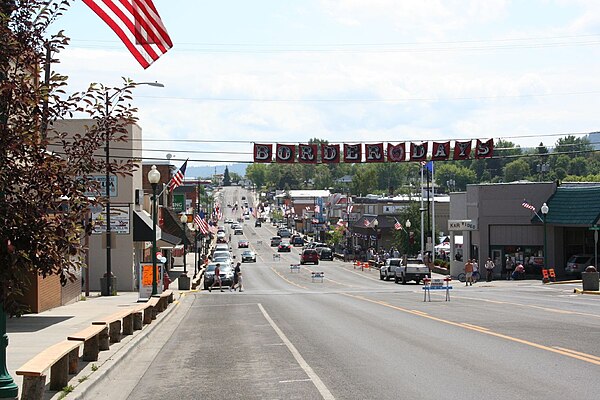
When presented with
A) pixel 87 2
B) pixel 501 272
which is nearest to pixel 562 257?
pixel 501 272

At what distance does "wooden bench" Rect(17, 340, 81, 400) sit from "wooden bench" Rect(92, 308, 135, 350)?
3.09 meters

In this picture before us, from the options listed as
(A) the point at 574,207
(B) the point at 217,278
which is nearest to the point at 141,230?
(B) the point at 217,278

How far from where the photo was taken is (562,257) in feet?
200

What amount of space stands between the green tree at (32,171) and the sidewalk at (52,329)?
11.4ft

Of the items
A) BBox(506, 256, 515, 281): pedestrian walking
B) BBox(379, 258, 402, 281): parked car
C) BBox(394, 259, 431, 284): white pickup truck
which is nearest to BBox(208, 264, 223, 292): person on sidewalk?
BBox(394, 259, 431, 284): white pickup truck

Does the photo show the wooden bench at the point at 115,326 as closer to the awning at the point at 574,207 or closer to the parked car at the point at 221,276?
the parked car at the point at 221,276

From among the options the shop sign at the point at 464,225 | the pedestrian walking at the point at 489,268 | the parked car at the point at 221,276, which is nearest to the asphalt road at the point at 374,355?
the parked car at the point at 221,276

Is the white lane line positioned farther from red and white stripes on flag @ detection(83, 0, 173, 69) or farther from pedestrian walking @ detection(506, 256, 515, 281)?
pedestrian walking @ detection(506, 256, 515, 281)

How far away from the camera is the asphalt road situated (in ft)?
41.4

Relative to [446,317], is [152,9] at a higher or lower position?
higher

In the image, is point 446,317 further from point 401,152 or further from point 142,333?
point 401,152

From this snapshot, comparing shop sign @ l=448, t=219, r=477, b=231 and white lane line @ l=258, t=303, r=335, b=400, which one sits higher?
shop sign @ l=448, t=219, r=477, b=231

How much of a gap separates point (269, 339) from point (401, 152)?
27.7 m

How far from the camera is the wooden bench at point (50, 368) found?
10367mm
